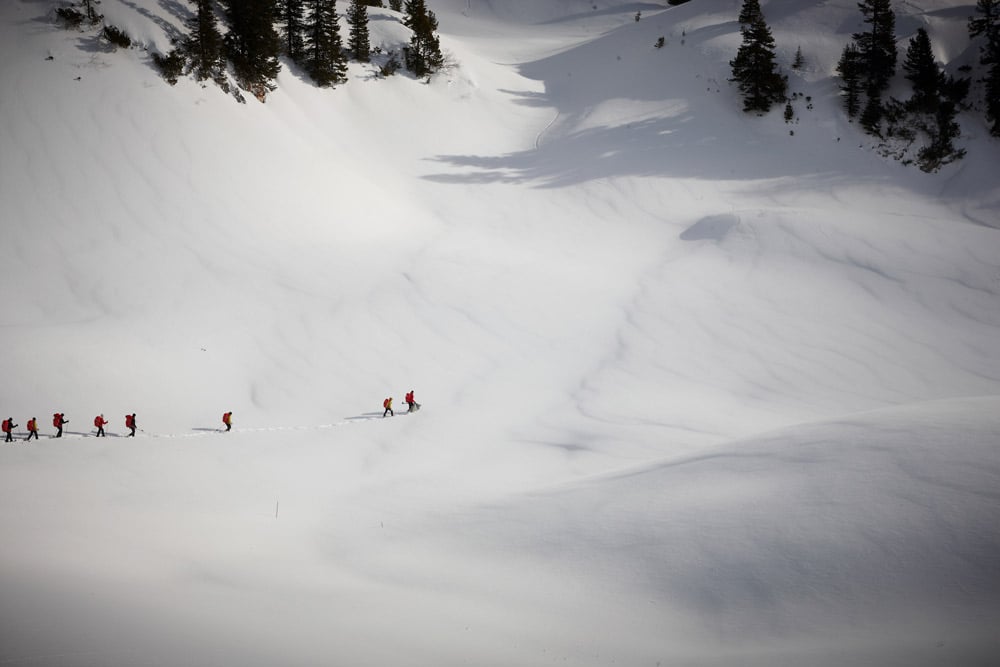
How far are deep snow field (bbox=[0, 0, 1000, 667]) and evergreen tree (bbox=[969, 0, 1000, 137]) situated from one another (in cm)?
94

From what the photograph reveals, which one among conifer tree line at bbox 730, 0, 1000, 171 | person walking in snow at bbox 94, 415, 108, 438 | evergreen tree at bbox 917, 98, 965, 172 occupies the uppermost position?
conifer tree line at bbox 730, 0, 1000, 171

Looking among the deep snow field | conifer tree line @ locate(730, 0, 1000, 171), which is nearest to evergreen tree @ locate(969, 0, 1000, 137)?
conifer tree line @ locate(730, 0, 1000, 171)

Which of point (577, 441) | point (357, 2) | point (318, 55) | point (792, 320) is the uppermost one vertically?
point (357, 2)

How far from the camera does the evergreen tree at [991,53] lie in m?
32.5

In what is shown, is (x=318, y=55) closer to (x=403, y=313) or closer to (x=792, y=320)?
(x=403, y=313)

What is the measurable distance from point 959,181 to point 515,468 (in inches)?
1257

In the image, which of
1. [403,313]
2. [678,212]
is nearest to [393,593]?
[403,313]

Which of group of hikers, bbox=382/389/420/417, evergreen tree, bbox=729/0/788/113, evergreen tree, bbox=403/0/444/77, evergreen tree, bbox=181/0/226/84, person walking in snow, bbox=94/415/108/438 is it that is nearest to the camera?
person walking in snow, bbox=94/415/108/438

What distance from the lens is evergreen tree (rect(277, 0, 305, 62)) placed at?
35.6 meters

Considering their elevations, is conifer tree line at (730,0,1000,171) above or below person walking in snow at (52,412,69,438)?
above

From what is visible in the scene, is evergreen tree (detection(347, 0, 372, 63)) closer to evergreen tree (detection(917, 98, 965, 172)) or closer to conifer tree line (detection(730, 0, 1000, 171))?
conifer tree line (detection(730, 0, 1000, 171))

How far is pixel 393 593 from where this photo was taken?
7879mm

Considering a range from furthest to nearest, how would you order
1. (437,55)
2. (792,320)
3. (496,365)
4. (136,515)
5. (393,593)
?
(437,55), (792,320), (496,365), (136,515), (393,593)

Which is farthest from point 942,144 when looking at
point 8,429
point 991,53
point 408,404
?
point 8,429
